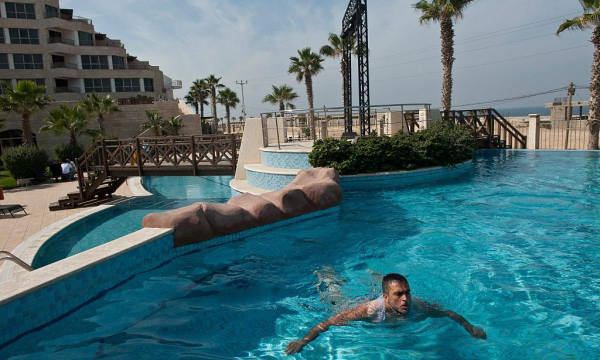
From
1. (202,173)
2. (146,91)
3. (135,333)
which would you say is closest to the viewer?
(135,333)

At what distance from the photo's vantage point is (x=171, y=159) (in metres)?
15.3

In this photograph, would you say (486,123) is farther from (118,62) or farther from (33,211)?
(118,62)

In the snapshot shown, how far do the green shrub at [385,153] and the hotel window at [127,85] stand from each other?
1577 inches

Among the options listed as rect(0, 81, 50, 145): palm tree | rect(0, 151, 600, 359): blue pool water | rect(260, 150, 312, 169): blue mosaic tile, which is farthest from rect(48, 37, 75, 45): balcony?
rect(0, 151, 600, 359): blue pool water

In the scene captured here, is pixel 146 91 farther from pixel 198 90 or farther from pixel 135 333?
pixel 135 333

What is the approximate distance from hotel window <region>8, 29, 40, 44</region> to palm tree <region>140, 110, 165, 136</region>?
17.9 m

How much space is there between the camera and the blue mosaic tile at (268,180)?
41.4 feet

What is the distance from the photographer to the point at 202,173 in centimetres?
1487

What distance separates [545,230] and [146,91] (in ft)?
157

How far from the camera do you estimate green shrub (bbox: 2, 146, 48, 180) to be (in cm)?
2100

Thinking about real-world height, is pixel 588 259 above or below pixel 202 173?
below

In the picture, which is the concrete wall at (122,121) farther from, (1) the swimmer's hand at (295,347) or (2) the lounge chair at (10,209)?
(1) the swimmer's hand at (295,347)

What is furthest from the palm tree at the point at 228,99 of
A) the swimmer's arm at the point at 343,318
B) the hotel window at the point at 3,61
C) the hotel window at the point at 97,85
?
the swimmer's arm at the point at 343,318

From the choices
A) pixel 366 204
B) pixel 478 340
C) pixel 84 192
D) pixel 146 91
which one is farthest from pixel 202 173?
pixel 146 91
